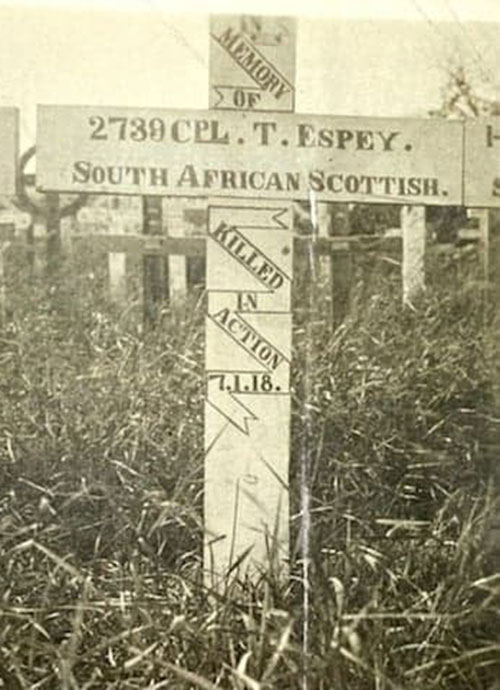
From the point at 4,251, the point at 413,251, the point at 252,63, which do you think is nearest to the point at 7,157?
the point at 4,251

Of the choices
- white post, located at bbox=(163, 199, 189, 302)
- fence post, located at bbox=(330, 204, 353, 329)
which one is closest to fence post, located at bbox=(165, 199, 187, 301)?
white post, located at bbox=(163, 199, 189, 302)

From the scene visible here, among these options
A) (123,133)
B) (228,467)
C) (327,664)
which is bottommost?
(327,664)

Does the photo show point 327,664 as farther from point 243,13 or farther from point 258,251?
point 243,13

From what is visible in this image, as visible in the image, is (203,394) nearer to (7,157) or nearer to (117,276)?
(117,276)

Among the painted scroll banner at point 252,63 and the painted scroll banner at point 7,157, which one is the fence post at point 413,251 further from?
the painted scroll banner at point 7,157

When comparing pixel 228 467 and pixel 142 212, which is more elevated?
pixel 142 212

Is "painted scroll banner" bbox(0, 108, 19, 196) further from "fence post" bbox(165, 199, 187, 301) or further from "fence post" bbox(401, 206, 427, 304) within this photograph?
"fence post" bbox(401, 206, 427, 304)

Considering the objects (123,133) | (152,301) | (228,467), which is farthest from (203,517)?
(123,133)
